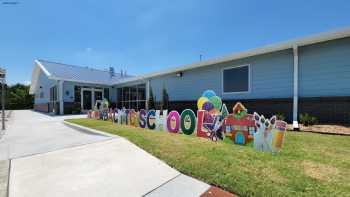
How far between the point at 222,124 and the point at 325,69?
4983 mm

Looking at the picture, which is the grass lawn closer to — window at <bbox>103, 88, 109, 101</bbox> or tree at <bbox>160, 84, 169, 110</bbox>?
tree at <bbox>160, 84, 169, 110</bbox>

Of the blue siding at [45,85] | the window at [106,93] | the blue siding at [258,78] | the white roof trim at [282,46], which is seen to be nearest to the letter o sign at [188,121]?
the blue siding at [258,78]

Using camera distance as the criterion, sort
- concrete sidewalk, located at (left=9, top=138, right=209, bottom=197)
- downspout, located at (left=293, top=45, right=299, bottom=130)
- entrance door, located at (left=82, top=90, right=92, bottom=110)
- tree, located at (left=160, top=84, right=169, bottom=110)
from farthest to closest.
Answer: entrance door, located at (left=82, top=90, right=92, bottom=110) < tree, located at (left=160, top=84, right=169, bottom=110) < downspout, located at (left=293, top=45, right=299, bottom=130) < concrete sidewalk, located at (left=9, top=138, right=209, bottom=197)

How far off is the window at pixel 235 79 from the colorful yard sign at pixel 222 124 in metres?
3.74

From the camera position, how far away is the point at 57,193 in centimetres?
231

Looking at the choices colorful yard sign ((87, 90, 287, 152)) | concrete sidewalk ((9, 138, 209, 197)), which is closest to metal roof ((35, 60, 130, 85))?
colorful yard sign ((87, 90, 287, 152))

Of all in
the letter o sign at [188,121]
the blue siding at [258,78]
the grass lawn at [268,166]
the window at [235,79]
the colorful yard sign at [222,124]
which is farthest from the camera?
the window at [235,79]

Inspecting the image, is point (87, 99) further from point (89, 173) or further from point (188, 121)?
point (89, 173)

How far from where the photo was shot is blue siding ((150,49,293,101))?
7660 mm

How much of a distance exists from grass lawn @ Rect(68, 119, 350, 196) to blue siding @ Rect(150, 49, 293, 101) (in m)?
3.72

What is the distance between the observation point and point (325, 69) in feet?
21.9

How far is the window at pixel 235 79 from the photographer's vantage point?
900 cm

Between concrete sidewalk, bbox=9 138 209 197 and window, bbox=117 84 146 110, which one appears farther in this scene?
window, bbox=117 84 146 110

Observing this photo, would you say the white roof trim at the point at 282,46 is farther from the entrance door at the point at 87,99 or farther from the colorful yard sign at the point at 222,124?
the entrance door at the point at 87,99
